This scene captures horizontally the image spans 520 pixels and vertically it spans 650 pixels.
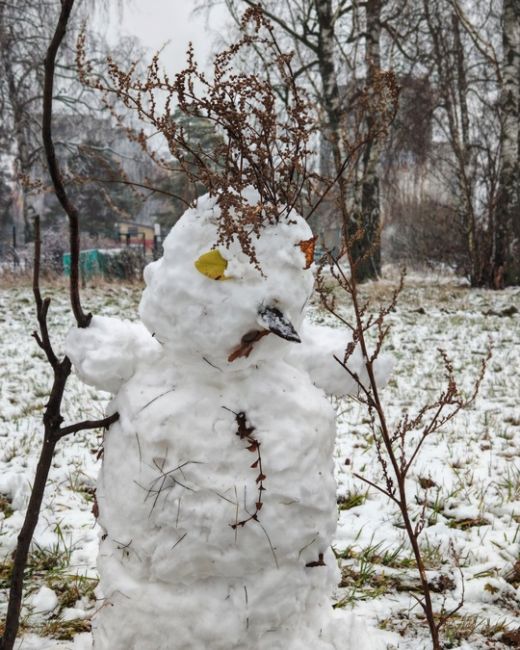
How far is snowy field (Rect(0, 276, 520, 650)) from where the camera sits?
6.56 feet

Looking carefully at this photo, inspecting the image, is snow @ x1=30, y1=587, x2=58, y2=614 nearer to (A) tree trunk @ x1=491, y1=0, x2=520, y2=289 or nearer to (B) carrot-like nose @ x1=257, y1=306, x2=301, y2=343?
(B) carrot-like nose @ x1=257, y1=306, x2=301, y2=343

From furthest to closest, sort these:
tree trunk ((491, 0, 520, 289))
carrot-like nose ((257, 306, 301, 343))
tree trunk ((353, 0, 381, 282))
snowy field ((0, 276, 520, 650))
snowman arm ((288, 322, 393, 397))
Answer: tree trunk ((353, 0, 381, 282)), tree trunk ((491, 0, 520, 289)), snowy field ((0, 276, 520, 650)), snowman arm ((288, 322, 393, 397)), carrot-like nose ((257, 306, 301, 343))

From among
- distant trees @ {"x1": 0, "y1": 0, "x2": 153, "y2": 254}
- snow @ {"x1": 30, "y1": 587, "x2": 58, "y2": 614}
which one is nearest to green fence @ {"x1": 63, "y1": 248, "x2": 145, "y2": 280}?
distant trees @ {"x1": 0, "y1": 0, "x2": 153, "y2": 254}

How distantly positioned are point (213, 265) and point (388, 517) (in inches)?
74.2

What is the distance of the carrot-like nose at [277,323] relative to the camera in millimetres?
1348

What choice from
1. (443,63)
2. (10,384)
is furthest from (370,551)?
(443,63)

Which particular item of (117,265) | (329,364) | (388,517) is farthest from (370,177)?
(329,364)

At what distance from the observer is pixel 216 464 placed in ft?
4.75

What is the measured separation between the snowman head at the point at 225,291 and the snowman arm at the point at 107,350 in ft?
0.44

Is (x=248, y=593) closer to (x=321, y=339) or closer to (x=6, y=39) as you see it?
(x=321, y=339)

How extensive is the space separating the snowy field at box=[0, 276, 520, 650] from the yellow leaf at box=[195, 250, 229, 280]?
1.08 meters

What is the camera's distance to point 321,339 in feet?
5.66

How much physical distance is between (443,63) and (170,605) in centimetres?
1251

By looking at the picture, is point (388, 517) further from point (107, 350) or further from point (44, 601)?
point (107, 350)
